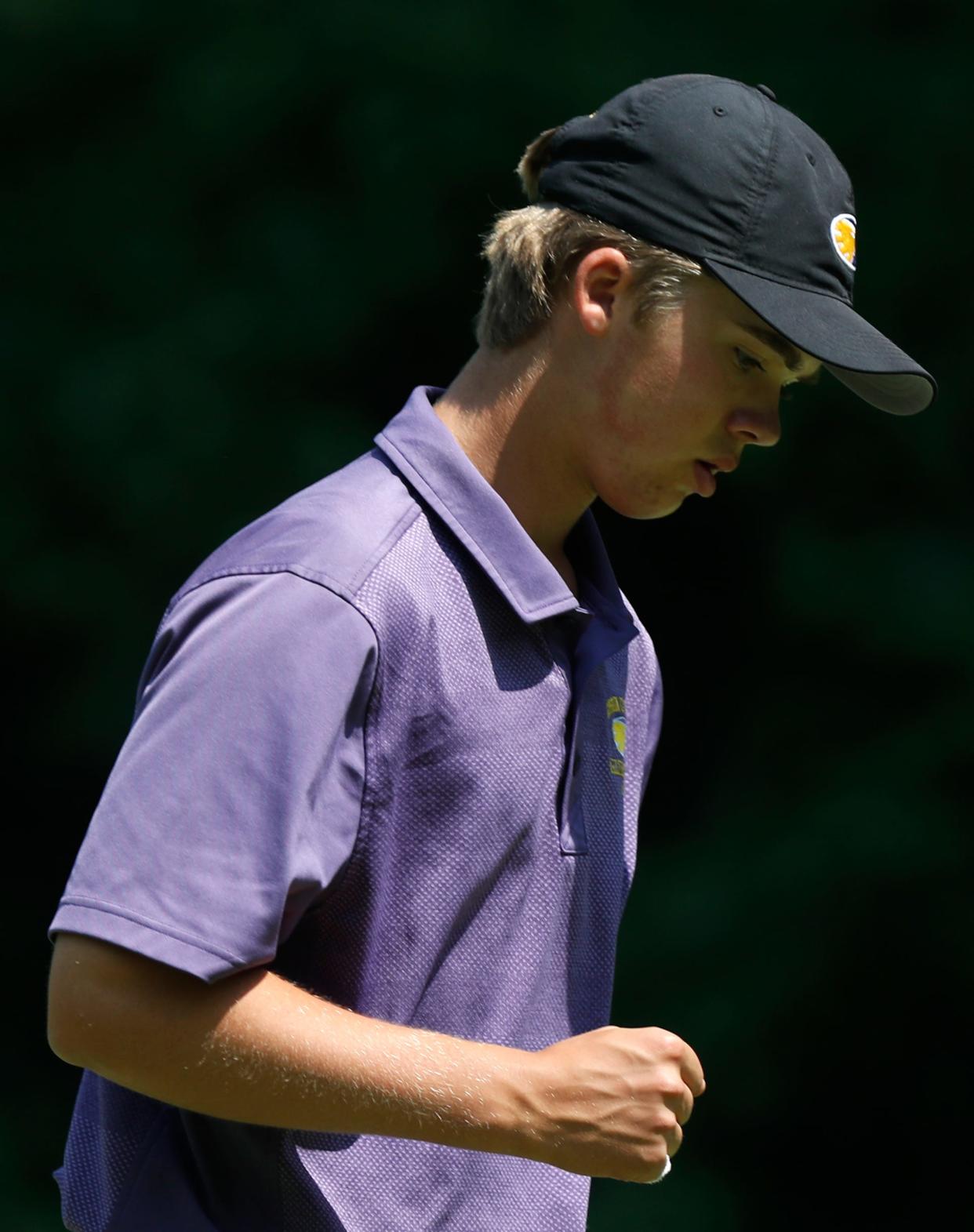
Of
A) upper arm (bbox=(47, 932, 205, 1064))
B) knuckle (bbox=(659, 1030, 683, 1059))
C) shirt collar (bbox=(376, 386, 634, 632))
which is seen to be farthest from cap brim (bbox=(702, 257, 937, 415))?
upper arm (bbox=(47, 932, 205, 1064))

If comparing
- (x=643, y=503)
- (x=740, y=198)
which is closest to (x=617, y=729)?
(x=643, y=503)

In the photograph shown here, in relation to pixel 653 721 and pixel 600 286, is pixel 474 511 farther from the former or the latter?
pixel 653 721

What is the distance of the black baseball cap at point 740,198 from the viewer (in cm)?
135

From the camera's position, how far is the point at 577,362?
1.39 metres

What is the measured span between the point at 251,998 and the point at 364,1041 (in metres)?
0.08

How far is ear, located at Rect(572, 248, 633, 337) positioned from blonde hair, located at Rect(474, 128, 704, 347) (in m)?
0.01

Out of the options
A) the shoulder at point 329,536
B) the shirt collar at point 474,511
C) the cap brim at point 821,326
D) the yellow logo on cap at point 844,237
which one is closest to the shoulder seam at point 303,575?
the shoulder at point 329,536

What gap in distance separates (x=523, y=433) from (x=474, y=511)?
103 millimetres

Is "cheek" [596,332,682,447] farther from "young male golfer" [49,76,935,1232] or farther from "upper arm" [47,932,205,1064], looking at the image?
"upper arm" [47,932,205,1064]

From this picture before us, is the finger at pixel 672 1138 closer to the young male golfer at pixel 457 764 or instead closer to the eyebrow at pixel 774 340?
the young male golfer at pixel 457 764

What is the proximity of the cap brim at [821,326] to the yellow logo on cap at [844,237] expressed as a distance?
4 cm

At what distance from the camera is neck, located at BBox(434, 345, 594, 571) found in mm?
1381

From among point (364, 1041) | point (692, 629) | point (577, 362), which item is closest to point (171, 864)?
point (364, 1041)

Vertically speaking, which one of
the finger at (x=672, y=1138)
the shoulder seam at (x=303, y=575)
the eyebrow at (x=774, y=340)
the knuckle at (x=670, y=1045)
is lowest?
the finger at (x=672, y=1138)
